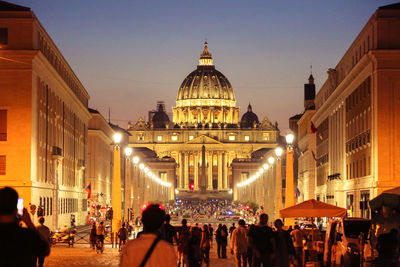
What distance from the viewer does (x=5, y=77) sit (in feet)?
162

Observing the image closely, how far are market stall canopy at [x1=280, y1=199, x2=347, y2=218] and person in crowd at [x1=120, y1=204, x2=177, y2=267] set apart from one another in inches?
818

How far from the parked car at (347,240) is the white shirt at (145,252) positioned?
1601 cm

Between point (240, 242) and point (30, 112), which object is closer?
point (240, 242)

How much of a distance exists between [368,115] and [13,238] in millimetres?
45048

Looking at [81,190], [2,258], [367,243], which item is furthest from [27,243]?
[81,190]

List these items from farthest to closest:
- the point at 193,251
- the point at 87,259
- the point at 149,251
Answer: the point at 87,259
the point at 193,251
the point at 149,251

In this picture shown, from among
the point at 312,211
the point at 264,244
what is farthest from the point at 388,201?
the point at 264,244

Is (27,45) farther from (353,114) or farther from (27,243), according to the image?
(27,243)

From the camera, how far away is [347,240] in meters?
25.0

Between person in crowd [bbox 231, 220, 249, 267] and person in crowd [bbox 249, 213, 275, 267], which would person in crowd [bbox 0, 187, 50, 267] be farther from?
person in crowd [bbox 231, 220, 249, 267]

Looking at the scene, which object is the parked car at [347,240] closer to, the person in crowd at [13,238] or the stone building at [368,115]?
the stone building at [368,115]

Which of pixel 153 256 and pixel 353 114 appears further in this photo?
pixel 353 114

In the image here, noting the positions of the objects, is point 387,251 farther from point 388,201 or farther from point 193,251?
point 388,201

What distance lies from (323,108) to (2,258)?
75208mm
